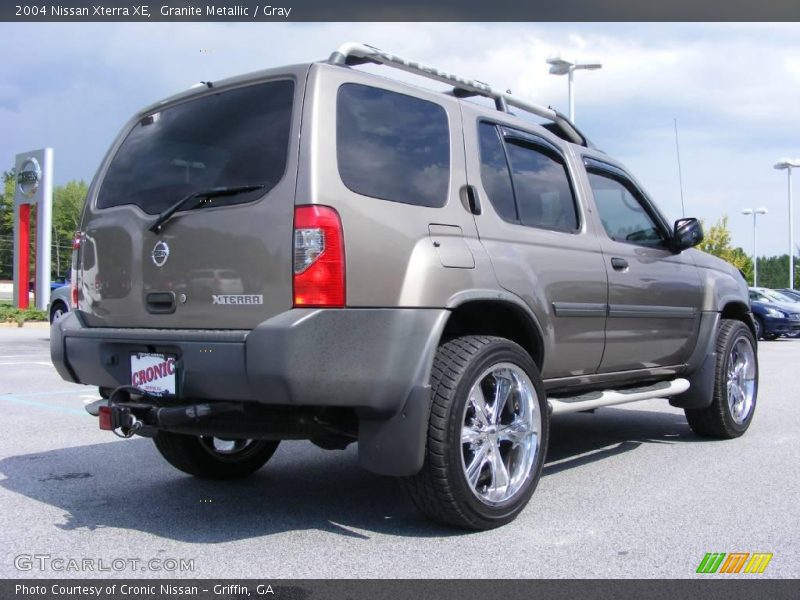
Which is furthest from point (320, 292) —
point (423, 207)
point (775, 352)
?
point (775, 352)

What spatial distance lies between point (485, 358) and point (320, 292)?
0.89 metres

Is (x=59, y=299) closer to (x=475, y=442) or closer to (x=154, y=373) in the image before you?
(x=154, y=373)

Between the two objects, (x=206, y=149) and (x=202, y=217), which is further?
(x=206, y=149)

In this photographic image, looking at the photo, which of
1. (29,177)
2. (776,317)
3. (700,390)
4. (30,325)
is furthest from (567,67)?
(29,177)

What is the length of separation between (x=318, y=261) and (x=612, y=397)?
228cm

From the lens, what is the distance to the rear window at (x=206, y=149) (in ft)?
11.4

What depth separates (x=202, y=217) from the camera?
3.53m

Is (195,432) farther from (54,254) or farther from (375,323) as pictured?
(54,254)

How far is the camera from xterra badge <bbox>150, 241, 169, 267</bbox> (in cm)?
363

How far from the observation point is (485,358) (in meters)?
3.71

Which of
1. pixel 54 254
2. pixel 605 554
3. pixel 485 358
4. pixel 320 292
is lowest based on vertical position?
pixel 605 554

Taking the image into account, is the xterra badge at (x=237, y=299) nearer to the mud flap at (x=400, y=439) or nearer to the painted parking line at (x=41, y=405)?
the mud flap at (x=400, y=439)

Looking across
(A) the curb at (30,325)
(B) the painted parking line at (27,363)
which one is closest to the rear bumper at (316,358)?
(B) the painted parking line at (27,363)

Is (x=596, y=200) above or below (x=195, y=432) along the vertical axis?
above
